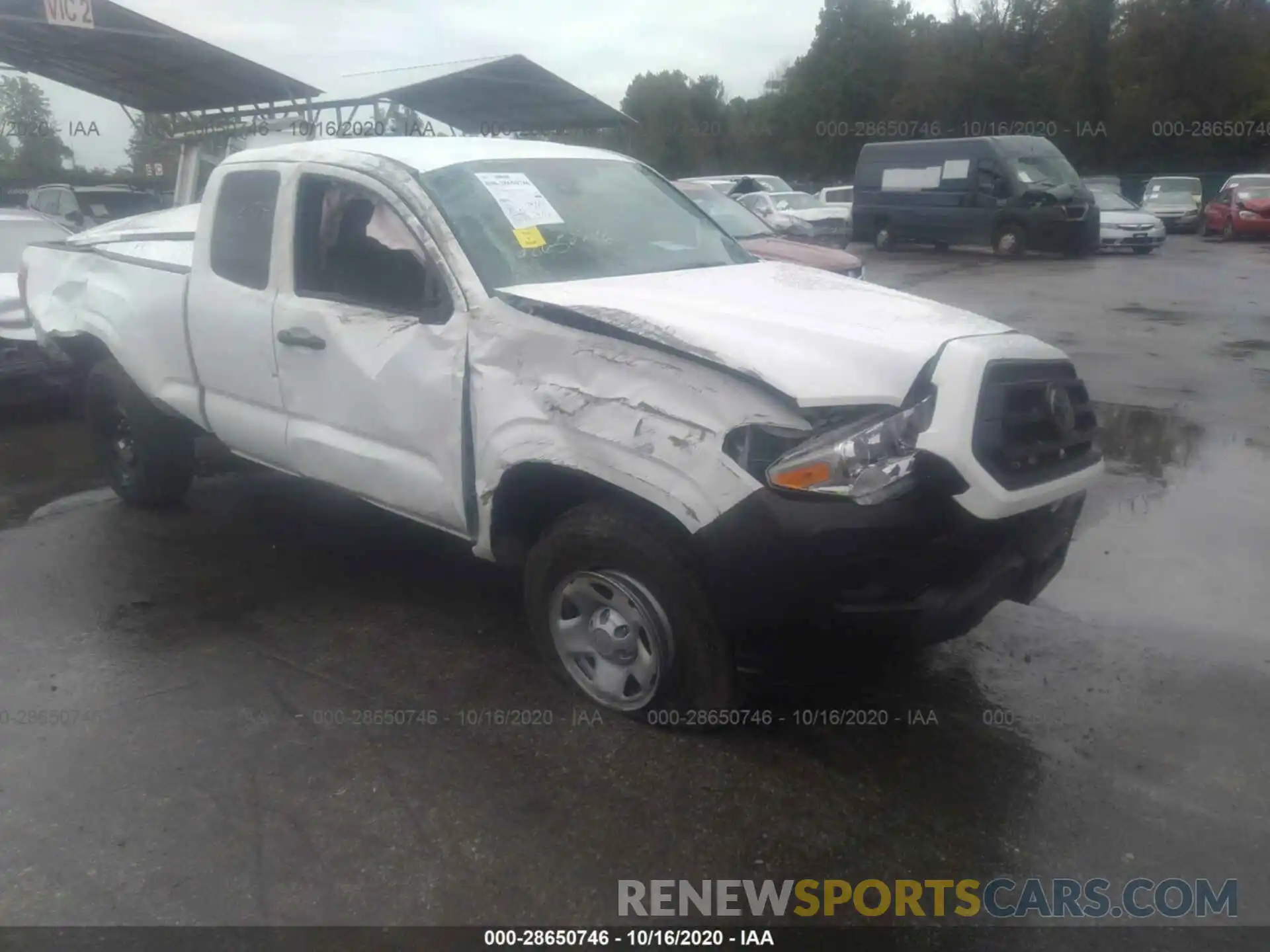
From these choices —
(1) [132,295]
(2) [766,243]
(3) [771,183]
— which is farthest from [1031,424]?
(3) [771,183]

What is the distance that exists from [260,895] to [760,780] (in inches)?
57.5

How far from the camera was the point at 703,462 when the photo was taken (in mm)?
2955

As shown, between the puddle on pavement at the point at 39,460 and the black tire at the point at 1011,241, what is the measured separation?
681 inches

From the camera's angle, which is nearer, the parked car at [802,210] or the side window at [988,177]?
the parked car at [802,210]

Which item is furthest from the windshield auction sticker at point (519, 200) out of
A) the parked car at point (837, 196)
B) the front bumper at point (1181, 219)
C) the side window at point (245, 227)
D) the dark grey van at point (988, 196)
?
the front bumper at point (1181, 219)

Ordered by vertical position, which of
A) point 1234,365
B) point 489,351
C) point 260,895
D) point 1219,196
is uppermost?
point 1219,196

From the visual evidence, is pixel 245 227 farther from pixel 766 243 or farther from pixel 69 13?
pixel 69 13

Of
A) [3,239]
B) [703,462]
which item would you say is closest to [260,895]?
[703,462]

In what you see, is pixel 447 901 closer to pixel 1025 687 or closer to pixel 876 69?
pixel 1025 687

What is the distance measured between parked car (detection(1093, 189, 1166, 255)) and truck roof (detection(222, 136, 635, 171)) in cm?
1915

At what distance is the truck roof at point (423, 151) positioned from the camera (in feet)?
13.1

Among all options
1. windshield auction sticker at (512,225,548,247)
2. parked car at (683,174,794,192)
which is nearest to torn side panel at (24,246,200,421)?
windshield auction sticker at (512,225,548,247)

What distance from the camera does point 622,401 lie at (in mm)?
3139

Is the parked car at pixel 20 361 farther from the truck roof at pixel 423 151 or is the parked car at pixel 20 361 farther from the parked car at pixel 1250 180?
the parked car at pixel 1250 180
